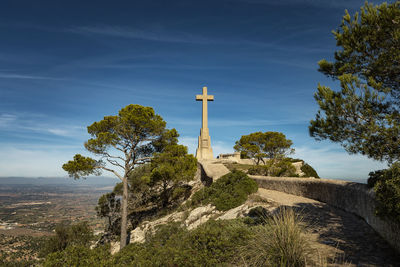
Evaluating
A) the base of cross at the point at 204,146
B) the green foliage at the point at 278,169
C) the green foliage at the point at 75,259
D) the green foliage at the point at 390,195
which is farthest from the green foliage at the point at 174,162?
the base of cross at the point at 204,146

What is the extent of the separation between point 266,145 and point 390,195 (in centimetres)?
2545

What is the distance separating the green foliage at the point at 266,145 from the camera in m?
29.0

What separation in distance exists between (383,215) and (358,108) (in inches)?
110

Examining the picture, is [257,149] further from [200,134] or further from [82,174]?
[82,174]

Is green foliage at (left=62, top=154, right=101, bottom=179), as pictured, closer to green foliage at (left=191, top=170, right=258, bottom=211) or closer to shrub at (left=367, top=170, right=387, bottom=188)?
green foliage at (left=191, top=170, right=258, bottom=211)

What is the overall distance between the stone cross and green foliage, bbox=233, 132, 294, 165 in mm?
4684

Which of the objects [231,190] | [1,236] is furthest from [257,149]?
[1,236]

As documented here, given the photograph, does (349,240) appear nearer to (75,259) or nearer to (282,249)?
(282,249)

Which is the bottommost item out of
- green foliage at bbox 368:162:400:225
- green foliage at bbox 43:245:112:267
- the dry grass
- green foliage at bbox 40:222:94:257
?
green foliage at bbox 40:222:94:257

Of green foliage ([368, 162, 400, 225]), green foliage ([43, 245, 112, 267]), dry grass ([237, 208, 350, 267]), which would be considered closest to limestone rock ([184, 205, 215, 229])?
green foliage ([43, 245, 112, 267])

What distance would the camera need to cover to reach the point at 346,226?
6.73m

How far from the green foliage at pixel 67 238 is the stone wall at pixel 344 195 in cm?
1541

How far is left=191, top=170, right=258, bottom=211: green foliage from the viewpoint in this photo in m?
12.1

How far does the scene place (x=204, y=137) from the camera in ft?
101
